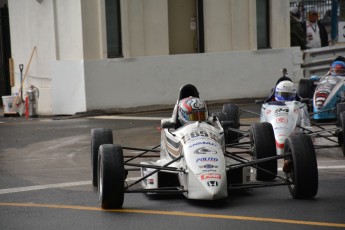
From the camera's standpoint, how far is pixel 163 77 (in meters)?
24.4

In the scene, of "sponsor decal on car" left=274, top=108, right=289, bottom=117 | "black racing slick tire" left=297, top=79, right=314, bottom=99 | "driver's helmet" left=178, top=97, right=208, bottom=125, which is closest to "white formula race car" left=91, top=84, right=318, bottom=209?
"driver's helmet" left=178, top=97, right=208, bottom=125

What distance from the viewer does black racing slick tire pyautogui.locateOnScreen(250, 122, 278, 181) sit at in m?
12.3

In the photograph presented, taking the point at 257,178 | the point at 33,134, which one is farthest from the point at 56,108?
the point at 257,178

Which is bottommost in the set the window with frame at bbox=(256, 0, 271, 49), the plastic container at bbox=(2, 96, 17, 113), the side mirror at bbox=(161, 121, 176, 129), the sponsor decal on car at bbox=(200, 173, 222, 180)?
the plastic container at bbox=(2, 96, 17, 113)

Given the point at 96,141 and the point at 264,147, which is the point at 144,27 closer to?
the point at 96,141

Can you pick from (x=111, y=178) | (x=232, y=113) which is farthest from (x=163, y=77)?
(x=111, y=178)

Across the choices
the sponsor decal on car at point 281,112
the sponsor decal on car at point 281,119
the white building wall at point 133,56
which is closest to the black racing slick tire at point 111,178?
the sponsor decal on car at point 281,119

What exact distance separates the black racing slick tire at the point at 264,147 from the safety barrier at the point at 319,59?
14701 mm

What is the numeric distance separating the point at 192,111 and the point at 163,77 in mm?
12323

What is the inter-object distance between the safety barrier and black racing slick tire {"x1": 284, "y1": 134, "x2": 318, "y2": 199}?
52.5 feet

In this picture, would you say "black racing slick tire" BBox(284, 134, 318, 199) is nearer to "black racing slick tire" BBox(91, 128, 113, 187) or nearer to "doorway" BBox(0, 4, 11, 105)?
"black racing slick tire" BBox(91, 128, 113, 187)

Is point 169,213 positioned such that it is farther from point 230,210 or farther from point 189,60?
point 189,60

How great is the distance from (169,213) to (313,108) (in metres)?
10.2

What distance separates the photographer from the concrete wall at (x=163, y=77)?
925 inches
